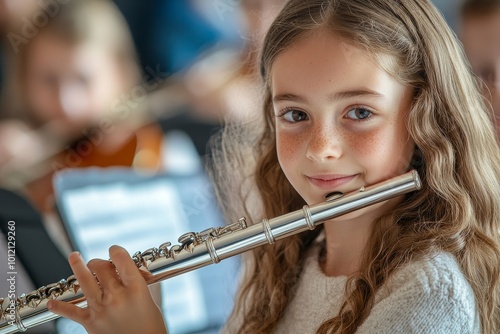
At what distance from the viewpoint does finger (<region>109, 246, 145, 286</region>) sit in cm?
78

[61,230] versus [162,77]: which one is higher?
[162,77]

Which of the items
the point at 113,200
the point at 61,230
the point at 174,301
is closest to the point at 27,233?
the point at 61,230

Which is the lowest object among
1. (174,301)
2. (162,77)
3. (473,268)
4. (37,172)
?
(473,268)

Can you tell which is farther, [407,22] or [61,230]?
[61,230]

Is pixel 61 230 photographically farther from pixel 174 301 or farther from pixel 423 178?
pixel 423 178

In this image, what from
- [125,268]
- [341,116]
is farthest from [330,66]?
[125,268]

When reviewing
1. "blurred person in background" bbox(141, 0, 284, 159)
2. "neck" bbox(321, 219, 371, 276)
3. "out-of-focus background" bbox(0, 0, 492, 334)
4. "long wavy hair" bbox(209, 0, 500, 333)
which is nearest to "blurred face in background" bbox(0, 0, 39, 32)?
"out-of-focus background" bbox(0, 0, 492, 334)

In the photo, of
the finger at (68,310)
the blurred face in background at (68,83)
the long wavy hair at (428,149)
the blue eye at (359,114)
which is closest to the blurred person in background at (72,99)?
the blurred face in background at (68,83)

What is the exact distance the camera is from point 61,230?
4.18 feet

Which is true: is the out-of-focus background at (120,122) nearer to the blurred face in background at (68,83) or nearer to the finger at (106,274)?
the blurred face in background at (68,83)

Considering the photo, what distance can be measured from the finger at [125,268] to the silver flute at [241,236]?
0.07ft

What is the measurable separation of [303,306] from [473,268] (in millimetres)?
233

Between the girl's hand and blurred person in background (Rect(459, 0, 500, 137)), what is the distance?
29.4 inches

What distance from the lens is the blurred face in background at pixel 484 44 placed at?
127cm
